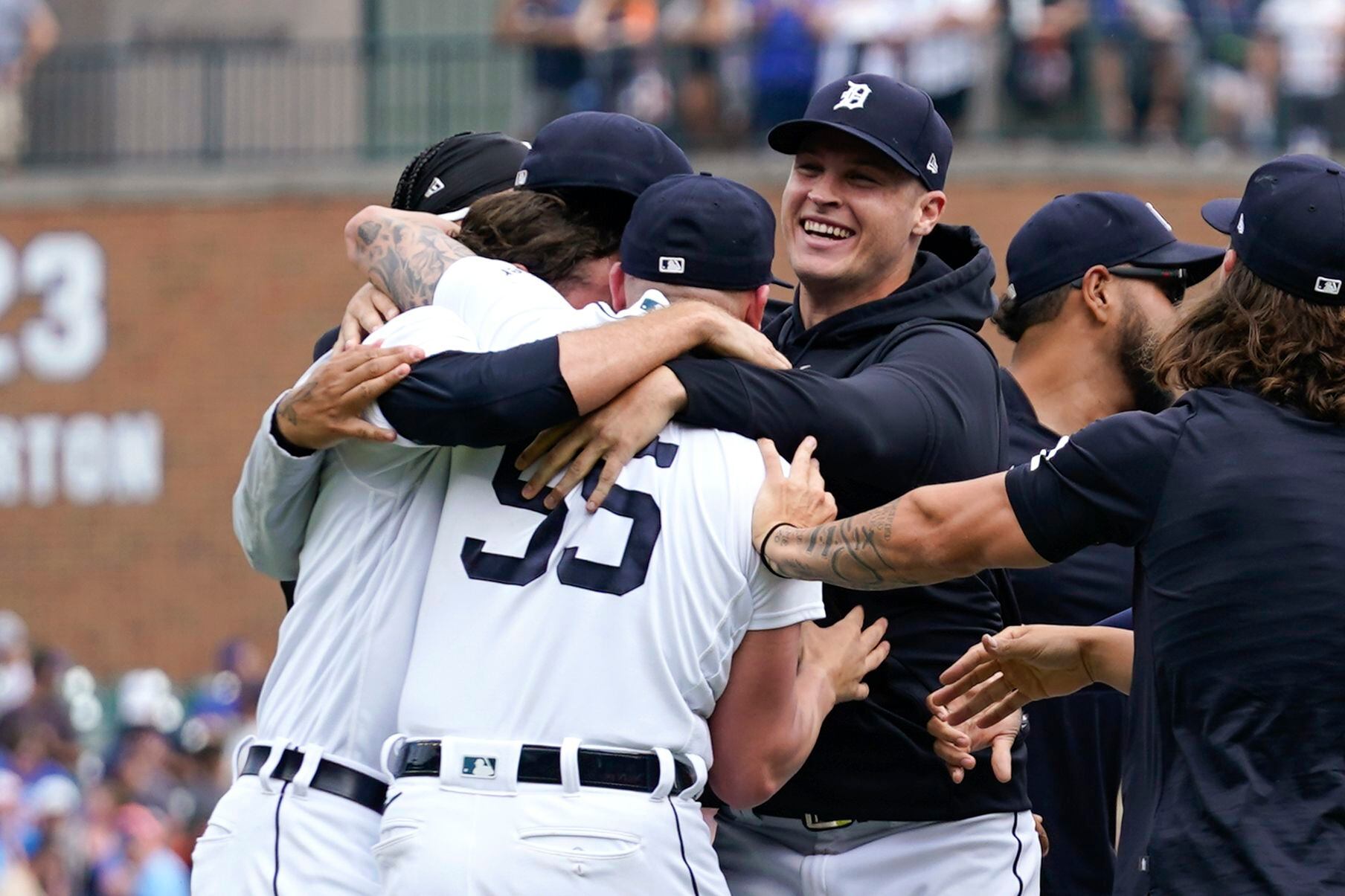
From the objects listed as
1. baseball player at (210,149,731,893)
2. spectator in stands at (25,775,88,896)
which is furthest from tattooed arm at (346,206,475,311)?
spectator in stands at (25,775,88,896)

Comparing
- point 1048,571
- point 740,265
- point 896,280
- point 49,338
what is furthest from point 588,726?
point 49,338

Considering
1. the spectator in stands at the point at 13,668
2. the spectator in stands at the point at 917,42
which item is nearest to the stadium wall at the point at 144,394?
the spectator in stands at the point at 13,668

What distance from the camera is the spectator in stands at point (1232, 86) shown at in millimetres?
17812

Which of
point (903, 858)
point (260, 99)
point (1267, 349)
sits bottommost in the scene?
point (260, 99)

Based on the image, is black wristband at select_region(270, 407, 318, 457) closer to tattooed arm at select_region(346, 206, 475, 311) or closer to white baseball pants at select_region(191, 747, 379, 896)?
tattooed arm at select_region(346, 206, 475, 311)

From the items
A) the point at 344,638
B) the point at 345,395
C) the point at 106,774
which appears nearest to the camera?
the point at 345,395

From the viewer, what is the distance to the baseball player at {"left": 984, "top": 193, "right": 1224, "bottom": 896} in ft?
18.0

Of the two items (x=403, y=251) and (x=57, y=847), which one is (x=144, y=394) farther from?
(x=403, y=251)

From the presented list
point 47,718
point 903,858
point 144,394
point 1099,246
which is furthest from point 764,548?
point 144,394

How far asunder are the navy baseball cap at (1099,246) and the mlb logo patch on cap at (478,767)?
8.52ft

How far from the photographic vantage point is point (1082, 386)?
578 centimetres

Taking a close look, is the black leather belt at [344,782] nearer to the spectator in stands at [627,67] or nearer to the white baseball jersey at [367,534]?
the white baseball jersey at [367,534]

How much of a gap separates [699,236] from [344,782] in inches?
53.3

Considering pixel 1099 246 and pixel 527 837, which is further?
pixel 1099 246
